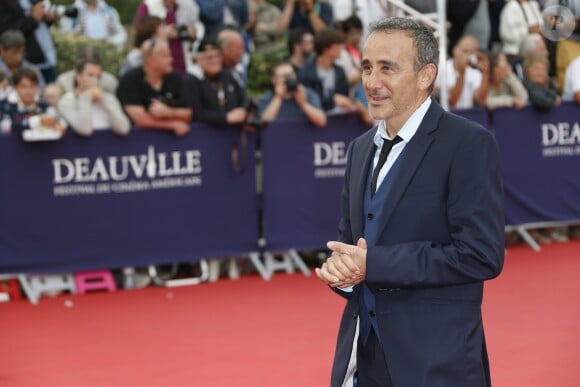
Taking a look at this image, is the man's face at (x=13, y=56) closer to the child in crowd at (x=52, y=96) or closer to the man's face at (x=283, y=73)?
the child in crowd at (x=52, y=96)

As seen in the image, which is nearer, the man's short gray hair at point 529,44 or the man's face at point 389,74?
the man's face at point 389,74

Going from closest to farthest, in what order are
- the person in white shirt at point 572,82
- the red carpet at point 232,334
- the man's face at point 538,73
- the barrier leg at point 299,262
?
1. the red carpet at point 232,334
2. the barrier leg at point 299,262
3. the man's face at point 538,73
4. the person in white shirt at point 572,82

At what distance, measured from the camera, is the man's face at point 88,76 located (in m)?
9.77

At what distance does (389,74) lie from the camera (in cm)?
356

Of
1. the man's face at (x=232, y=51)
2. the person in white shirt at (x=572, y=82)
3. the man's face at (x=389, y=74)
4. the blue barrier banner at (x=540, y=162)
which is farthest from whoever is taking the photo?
the person in white shirt at (x=572, y=82)

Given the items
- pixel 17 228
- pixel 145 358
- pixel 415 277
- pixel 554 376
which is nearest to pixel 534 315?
pixel 554 376

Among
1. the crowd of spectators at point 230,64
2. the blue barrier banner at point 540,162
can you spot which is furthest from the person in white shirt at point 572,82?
the blue barrier banner at point 540,162

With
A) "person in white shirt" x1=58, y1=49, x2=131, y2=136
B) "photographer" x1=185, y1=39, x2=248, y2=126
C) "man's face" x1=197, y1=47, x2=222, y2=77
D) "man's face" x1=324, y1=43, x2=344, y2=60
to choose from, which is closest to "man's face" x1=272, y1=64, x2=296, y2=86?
"photographer" x1=185, y1=39, x2=248, y2=126

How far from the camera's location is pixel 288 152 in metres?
10.6

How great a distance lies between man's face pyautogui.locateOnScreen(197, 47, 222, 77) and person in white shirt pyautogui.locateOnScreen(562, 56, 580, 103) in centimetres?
439

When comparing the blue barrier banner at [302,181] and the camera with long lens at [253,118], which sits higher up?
the camera with long lens at [253,118]

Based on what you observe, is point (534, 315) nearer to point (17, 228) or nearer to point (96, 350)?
point (96, 350)

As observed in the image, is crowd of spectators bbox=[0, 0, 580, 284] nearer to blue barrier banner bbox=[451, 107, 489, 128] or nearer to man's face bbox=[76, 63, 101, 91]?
man's face bbox=[76, 63, 101, 91]

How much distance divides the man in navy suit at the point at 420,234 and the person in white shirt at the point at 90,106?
6377 millimetres
